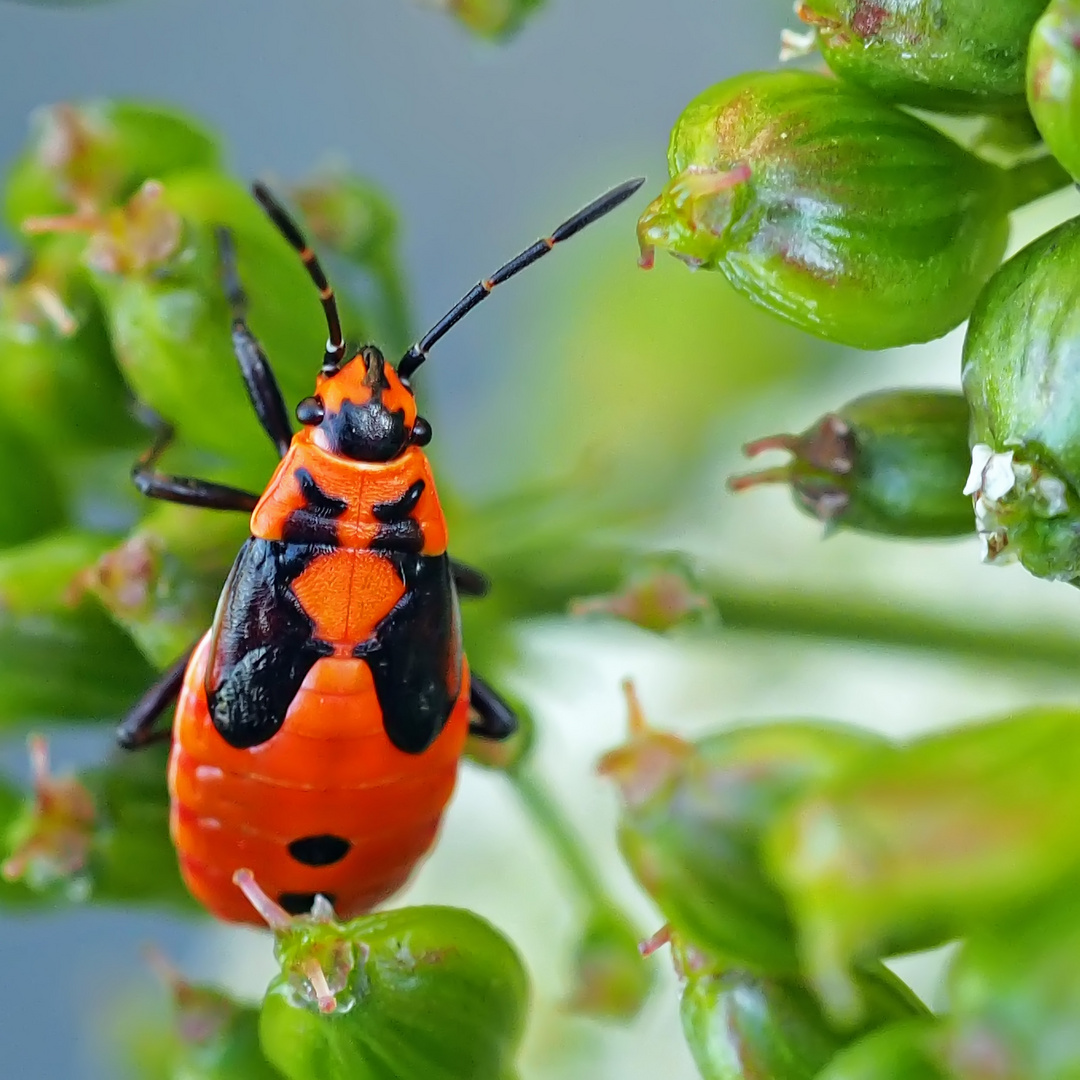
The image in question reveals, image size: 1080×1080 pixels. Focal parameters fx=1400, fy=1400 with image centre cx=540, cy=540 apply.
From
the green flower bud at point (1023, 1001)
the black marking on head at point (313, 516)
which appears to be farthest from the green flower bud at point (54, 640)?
the green flower bud at point (1023, 1001)

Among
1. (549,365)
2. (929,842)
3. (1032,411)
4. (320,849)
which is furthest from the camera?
(549,365)

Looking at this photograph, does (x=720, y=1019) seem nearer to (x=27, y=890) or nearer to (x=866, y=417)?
(x=866, y=417)

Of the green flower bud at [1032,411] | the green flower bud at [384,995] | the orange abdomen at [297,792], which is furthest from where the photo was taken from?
the orange abdomen at [297,792]

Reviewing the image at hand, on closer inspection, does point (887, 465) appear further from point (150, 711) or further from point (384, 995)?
point (150, 711)

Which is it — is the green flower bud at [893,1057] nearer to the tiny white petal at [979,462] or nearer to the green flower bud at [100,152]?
the tiny white petal at [979,462]

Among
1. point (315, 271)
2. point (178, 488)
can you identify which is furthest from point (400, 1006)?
point (315, 271)

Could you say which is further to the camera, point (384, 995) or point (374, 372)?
point (374, 372)

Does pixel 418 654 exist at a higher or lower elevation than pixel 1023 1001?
lower

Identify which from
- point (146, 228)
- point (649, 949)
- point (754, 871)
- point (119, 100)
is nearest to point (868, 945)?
point (754, 871)
